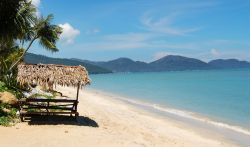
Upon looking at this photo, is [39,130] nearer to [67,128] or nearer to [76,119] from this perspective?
[67,128]

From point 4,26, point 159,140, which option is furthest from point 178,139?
point 4,26

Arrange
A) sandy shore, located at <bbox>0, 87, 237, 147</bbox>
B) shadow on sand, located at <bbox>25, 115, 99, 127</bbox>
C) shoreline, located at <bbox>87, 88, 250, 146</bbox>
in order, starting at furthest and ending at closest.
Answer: shoreline, located at <bbox>87, 88, 250, 146</bbox>
shadow on sand, located at <bbox>25, 115, 99, 127</bbox>
sandy shore, located at <bbox>0, 87, 237, 147</bbox>

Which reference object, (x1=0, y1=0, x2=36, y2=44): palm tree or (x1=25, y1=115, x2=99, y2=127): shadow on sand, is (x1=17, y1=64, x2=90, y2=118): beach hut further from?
(x1=0, y1=0, x2=36, y2=44): palm tree

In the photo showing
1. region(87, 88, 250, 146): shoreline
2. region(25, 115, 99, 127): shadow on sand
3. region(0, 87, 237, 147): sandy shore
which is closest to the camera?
region(0, 87, 237, 147): sandy shore

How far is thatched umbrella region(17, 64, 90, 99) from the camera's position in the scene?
15.6 meters

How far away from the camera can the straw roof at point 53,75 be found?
51.3 ft

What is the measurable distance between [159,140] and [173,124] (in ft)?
20.2

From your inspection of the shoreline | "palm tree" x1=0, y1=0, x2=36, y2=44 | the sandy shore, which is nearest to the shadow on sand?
the sandy shore

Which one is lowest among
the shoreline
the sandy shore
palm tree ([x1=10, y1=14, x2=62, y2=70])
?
the shoreline

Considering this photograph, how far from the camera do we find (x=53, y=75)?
15773 mm

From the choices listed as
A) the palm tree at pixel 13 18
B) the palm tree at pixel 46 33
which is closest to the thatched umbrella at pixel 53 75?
the palm tree at pixel 13 18

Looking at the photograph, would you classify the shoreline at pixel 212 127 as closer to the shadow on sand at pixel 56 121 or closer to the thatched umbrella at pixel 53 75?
the shadow on sand at pixel 56 121

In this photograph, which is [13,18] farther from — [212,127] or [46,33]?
[212,127]

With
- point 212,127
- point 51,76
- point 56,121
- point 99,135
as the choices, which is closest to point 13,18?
point 51,76
